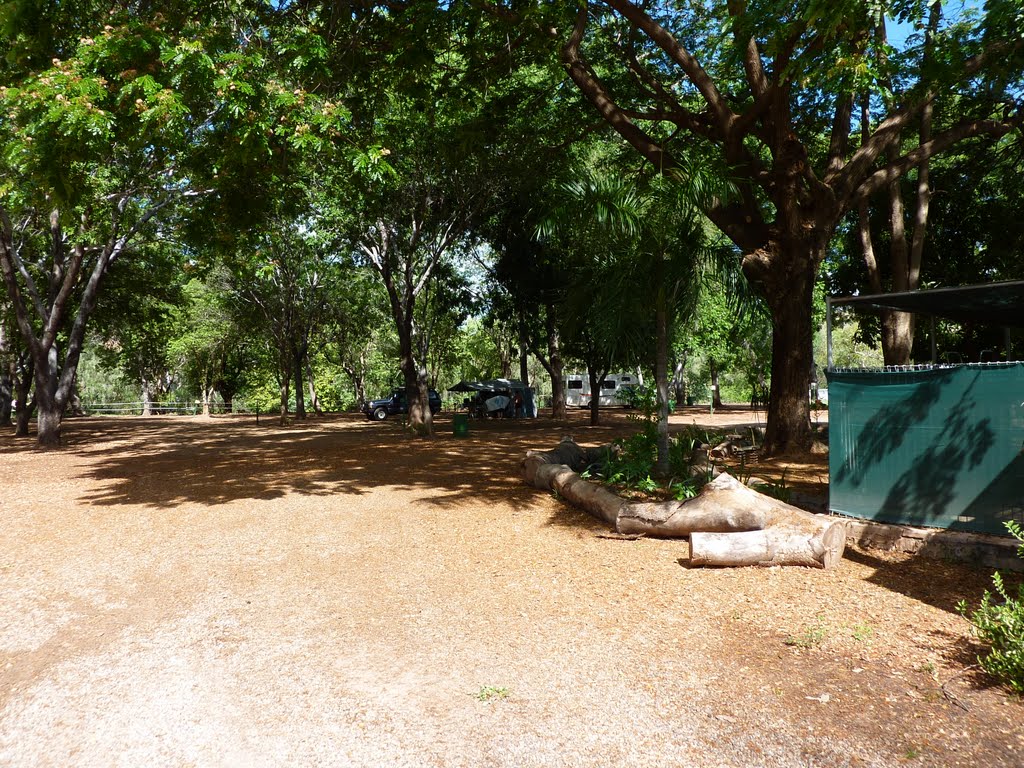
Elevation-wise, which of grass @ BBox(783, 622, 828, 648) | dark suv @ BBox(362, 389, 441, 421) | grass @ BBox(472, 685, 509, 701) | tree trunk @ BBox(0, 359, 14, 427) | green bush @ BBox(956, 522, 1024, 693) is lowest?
grass @ BBox(783, 622, 828, 648)

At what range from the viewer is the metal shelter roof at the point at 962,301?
661 cm

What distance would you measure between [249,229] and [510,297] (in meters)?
13.2

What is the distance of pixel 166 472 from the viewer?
13.1 m

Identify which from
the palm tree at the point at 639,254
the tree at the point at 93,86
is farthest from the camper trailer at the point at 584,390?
the palm tree at the point at 639,254

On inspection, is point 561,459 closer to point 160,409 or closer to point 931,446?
point 931,446

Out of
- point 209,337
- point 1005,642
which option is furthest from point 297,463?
point 209,337

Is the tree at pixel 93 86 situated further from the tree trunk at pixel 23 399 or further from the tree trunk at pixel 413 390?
the tree trunk at pixel 23 399

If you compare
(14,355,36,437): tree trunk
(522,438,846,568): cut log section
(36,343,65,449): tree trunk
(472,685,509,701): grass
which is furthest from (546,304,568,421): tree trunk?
(472,685,509,701): grass

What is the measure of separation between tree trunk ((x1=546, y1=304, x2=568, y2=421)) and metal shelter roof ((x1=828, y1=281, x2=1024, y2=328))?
45.5ft

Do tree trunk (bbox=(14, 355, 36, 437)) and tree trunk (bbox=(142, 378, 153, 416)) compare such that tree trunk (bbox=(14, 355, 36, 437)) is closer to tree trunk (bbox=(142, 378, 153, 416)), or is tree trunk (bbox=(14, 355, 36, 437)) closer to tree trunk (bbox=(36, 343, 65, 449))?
tree trunk (bbox=(36, 343, 65, 449))

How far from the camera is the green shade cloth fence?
5938mm

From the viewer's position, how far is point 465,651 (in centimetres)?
433

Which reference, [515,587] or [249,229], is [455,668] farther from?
[249,229]

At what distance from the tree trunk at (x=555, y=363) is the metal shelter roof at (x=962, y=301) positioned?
13881 mm
